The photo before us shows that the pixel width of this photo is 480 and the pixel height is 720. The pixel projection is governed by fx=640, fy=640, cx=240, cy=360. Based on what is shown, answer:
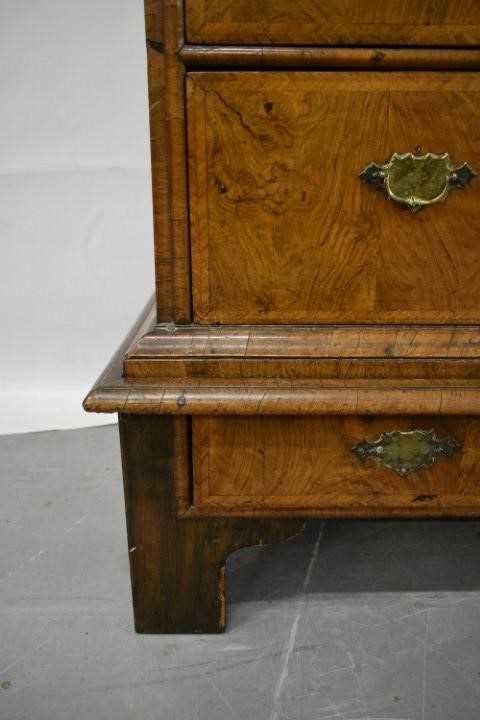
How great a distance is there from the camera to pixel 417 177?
0.77 m

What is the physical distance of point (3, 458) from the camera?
1.54 meters

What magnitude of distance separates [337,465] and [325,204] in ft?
1.12

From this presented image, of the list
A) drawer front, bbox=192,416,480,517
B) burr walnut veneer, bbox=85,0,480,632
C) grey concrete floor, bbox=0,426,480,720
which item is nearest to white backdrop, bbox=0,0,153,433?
grey concrete floor, bbox=0,426,480,720

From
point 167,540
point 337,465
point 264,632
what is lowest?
point 264,632

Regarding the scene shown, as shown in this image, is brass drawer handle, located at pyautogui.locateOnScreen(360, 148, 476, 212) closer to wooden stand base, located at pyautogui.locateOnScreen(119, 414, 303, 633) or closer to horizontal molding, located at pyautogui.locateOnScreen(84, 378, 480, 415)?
horizontal molding, located at pyautogui.locateOnScreen(84, 378, 480, 415)

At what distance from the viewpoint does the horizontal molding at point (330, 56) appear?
719 millimetres

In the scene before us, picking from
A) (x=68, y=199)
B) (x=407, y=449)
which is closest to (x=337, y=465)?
(x=407, y=449)

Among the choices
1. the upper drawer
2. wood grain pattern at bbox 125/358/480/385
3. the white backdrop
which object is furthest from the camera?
the white backdrop

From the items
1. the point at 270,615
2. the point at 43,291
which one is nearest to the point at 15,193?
the point at 43,291

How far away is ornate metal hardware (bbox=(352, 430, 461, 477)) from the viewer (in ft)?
2.74

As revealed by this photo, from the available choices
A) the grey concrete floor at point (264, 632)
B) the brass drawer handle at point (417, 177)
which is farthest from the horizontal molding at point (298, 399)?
the grey concrete floor at point (264, 632)

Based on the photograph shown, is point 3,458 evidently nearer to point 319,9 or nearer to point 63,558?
point 63,558

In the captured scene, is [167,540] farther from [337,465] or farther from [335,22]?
[335,22]

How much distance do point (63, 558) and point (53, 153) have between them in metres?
0.97
